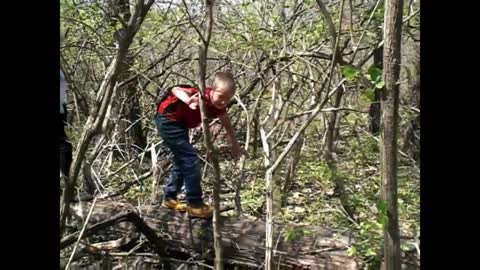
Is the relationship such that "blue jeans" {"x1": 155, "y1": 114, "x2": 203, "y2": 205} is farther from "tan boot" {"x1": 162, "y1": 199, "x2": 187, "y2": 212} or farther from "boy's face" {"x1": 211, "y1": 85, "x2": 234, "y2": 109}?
"boy's face" {"x1": 211, "y1": 85, "x2": 234, "y2": 109}

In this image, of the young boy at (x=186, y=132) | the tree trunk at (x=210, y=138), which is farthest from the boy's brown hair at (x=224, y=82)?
the tree trunk at (x=210, y=138)

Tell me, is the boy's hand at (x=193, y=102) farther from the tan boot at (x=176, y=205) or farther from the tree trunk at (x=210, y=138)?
the tan boot at (x=176, y=205)

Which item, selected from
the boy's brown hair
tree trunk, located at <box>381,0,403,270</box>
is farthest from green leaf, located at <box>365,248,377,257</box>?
the boy's brown hair

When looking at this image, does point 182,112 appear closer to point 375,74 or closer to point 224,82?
point 224,82

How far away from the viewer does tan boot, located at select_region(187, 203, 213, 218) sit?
6.50ft

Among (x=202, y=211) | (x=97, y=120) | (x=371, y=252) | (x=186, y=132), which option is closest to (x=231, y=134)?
(x=186, y=132)

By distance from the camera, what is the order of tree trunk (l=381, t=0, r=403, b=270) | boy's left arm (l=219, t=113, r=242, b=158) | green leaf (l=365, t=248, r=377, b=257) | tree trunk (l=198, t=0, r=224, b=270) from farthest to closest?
boy's left arm (l=219, t=113, r=242, b=158) → green leaf (l=365, t=248, r=377, b=257) → tree trunk (l=198, t=0, r=224, b=270) → tree trunk (l=381, t=0, r=403, b=270)

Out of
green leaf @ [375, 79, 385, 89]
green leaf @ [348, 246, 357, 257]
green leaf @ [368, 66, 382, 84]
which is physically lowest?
green leaf @ [348, 246, 357, 257]

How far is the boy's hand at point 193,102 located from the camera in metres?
1.79
